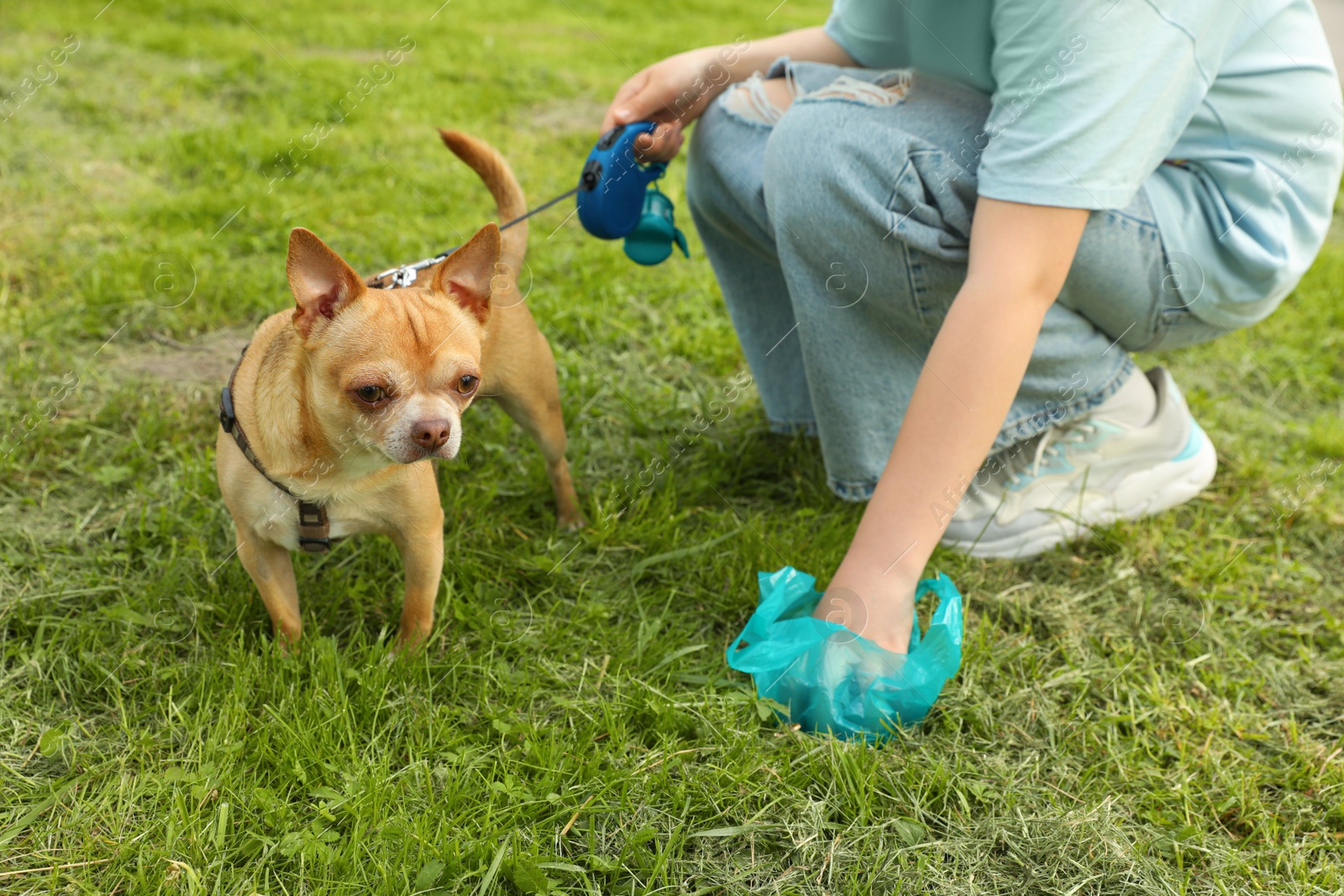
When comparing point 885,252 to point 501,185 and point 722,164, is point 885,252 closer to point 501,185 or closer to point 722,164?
point 722,164

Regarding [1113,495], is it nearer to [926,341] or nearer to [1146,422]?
[1146,422]

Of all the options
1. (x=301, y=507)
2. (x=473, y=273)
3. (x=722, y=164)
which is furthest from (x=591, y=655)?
(x=722, y=164)

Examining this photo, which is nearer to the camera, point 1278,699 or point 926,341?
point 1278,699

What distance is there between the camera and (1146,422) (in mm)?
2557

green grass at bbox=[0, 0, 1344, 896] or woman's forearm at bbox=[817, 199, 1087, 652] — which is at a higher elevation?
woman's forearm at bbox=[817, 199, 1087, 652]

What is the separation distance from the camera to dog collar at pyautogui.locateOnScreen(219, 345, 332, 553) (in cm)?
174

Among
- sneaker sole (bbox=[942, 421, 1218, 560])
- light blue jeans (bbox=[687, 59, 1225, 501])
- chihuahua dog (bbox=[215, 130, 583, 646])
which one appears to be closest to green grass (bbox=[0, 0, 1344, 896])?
sneaker sole (bbox=[942, 421, 1218, 560])

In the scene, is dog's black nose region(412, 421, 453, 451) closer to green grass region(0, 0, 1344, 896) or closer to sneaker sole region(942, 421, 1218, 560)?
green grass region(0, 0, 1344, 896)

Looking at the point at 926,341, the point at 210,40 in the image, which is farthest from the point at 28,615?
the point at 210,40

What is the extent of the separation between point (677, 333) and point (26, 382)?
1.96 m

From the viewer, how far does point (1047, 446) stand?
2.51 meters

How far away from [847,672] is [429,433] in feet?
2.92

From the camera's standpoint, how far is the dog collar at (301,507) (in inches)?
68.6

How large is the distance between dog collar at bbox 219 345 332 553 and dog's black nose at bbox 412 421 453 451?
30cm
